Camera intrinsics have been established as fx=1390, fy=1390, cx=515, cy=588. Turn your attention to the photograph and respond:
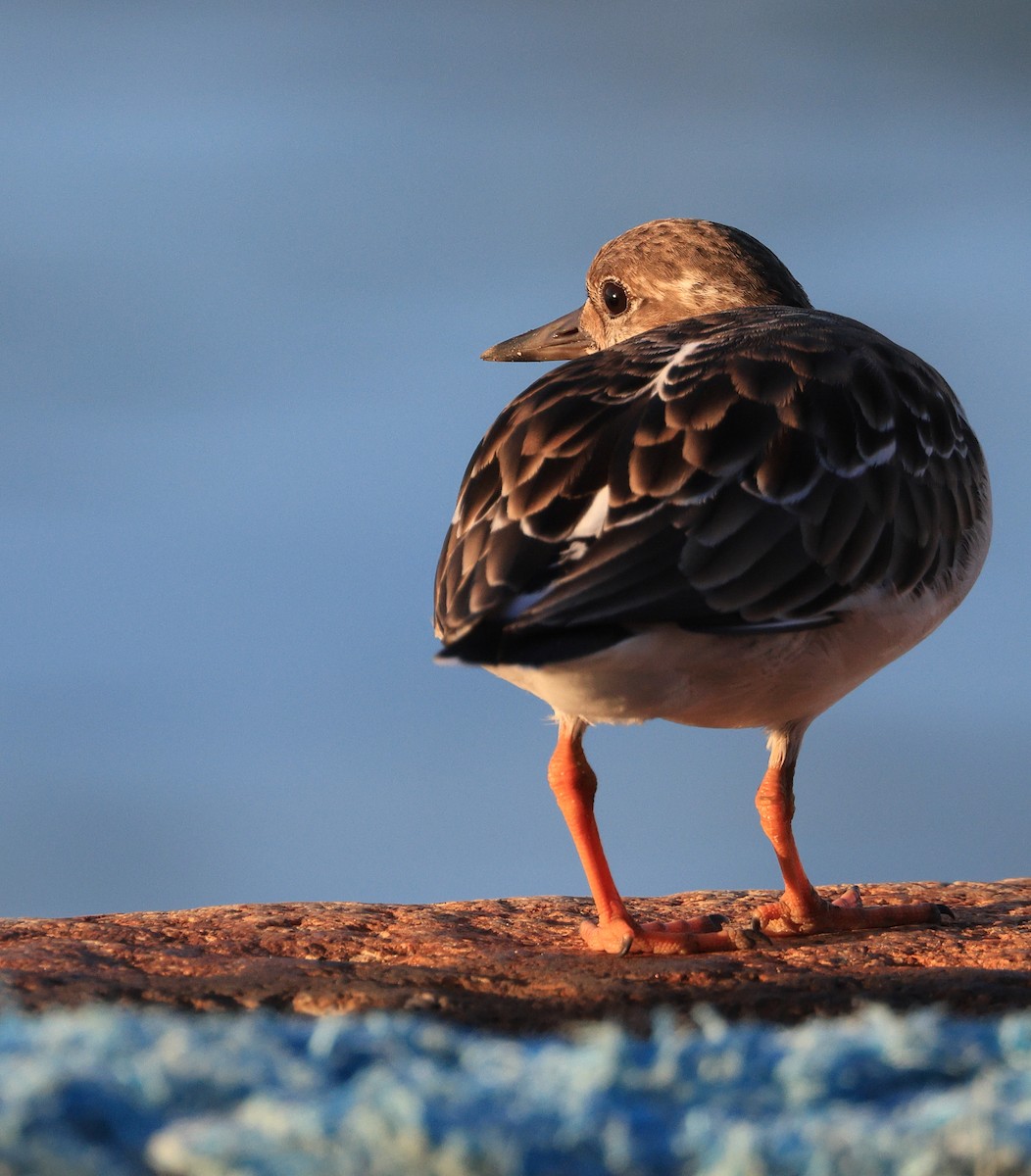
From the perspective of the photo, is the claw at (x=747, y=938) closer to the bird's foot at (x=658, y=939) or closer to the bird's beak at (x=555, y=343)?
the bird's foot at (x=658, y=939)

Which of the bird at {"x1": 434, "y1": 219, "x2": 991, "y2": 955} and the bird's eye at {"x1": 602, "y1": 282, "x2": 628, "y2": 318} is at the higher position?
the bird's eye at {"x1": 602, "y1": 282, "x2": 628, "y2": 318}

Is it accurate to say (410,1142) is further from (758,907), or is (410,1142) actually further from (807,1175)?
(758,907)

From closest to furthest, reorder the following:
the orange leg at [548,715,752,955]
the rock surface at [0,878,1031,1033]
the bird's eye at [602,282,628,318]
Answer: the rock surface at [0,878,1031,1033] → the orange leg at [548,715,752,955] → the bird's eye at [602,282,628,318]

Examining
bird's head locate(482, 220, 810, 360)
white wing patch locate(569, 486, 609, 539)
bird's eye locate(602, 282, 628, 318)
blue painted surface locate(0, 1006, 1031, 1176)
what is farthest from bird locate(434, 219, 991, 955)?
bird's eye locate(602, 282, 628, 318)

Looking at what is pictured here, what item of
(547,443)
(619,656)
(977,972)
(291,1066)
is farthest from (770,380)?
(291,1066)

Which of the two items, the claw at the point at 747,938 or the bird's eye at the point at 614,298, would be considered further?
the bird's eye at the point at 614,298

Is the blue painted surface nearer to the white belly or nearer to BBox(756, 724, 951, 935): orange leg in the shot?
the white belly

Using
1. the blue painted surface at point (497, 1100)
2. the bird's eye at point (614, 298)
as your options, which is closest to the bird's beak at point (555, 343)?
the bird's eye at point (614, 298)
